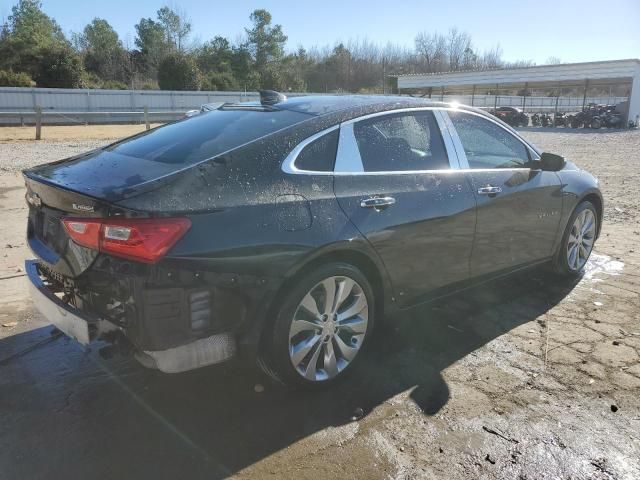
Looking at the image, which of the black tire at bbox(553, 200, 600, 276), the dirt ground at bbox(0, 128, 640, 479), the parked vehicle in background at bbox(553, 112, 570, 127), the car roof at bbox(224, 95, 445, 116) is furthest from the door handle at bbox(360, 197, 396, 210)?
the parked vehicle in background at bbox(553, 112, 570, 127)

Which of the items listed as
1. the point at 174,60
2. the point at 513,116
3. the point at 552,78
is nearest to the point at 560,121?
the point at 513,116

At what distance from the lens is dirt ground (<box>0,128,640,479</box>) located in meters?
2.71

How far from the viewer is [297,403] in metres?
3.24

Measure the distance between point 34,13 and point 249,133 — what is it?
73.0 m

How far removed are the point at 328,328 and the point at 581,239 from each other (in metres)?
3.36

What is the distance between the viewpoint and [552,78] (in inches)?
1550

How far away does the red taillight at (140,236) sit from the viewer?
2.58 m

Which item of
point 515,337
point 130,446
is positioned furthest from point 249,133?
point 515,337

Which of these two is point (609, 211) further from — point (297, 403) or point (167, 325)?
point (167, 325)

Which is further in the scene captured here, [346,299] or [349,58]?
[349,58]

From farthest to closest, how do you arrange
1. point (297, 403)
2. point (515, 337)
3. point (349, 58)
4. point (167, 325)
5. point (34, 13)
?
point (349, 58), point (34, 13), point (515, 337), point (297, 403), point (167, 325)

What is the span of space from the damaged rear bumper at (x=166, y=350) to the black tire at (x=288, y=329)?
0.23m

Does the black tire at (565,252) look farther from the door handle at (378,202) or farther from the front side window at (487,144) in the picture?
the door handle at (378,202)

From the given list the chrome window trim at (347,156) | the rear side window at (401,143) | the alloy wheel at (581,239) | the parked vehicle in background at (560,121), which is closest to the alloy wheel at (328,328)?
the chrome window trim at (347,156)
